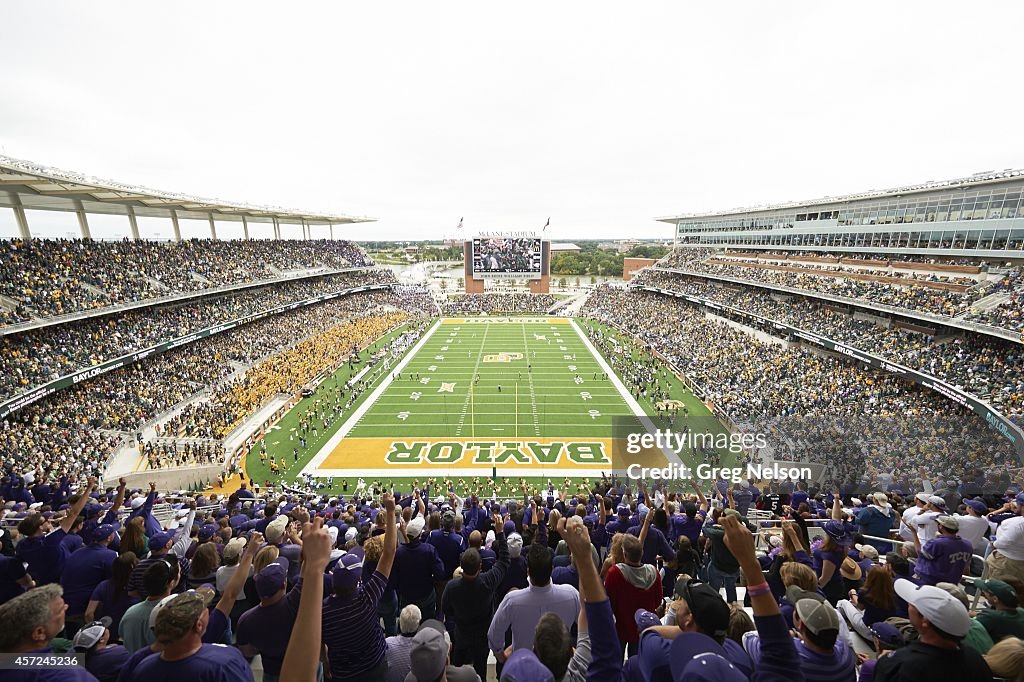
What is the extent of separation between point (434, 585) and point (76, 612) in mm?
3621

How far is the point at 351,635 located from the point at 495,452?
19.2 m

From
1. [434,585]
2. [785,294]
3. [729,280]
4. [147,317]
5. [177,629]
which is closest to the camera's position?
[177,629]

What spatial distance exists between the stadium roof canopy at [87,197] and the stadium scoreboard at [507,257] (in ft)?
93.8

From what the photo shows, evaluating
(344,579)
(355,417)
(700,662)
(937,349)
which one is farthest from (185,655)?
(937,349)

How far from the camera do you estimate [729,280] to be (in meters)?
45.0

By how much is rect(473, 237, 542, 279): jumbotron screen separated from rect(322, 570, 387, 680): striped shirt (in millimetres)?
61349

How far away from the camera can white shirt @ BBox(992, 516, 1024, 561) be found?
4426 millimetres

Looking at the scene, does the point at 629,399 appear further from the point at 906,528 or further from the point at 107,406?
the point at 107,406

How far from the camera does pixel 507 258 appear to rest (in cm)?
6325

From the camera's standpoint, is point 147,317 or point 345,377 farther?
point 345,377

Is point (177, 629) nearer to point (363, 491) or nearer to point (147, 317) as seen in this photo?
point (363, 491)

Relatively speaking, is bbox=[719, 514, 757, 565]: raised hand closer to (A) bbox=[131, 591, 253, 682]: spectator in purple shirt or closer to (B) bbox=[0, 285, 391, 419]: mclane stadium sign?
(A) bbox=[131, 591, 253, 682]: spectator in purple shirt

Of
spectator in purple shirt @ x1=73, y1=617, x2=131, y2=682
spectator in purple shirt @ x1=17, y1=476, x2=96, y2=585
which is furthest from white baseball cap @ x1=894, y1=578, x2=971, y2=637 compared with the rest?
spectator in purple shirt @ x1=17, y1=476, x2=96, y2=585

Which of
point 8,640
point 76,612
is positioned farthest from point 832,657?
point 76,612
